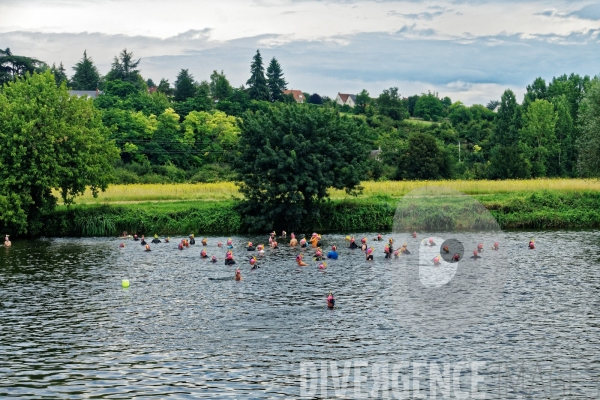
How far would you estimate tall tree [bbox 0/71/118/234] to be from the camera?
6400 centimetres

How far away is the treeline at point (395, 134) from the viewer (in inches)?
4117

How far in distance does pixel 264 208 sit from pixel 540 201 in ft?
94.4

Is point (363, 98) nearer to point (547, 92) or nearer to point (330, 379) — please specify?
point (547, 92)

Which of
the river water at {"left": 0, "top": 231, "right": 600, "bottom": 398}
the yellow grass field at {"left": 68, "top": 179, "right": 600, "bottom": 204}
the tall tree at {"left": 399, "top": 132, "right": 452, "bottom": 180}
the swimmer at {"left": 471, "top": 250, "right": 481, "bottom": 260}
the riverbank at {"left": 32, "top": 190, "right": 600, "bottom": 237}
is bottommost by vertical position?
the river water at {"left": 0, "top": 231, "right": 600, "bottom": 398}

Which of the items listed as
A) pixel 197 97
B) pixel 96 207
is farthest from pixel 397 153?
pixel 96 207

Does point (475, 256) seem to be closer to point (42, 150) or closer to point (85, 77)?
point (42, 150)

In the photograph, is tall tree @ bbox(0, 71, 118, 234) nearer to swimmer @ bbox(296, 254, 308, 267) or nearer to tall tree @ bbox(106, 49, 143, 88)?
swimmer @ bbox(296, 254, 308, 267)

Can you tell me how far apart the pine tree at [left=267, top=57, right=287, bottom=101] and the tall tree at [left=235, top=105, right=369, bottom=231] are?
102784 mm

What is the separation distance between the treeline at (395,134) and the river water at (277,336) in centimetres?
3107

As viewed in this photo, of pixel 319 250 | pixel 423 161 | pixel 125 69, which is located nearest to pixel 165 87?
pixel 125 69

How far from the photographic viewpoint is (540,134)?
121 meters

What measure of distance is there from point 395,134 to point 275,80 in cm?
4407

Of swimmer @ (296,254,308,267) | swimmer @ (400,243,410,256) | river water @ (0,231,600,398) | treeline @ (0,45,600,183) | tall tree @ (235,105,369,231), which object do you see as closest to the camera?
river water @ (0,231,600,398)

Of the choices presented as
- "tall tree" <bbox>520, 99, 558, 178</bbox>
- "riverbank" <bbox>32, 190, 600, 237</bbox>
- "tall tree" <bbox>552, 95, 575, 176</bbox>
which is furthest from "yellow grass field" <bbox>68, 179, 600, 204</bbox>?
"tall tree" <bbox>552, 95, 575, 176</bbox>
